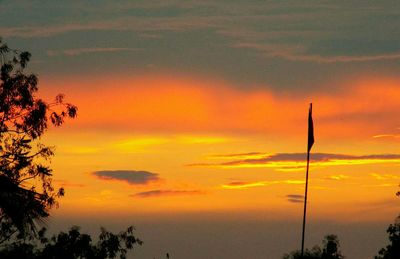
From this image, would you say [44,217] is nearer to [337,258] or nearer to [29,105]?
[29,105]

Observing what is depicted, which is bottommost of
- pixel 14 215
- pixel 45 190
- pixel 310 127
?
pixel 14 215

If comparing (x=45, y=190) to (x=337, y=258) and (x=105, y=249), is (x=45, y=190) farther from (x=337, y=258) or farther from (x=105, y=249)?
(x=337, y=258)

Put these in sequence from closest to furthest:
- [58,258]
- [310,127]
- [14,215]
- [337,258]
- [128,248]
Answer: [14,215], [310,127], [128,248], [58,258], [337,258]

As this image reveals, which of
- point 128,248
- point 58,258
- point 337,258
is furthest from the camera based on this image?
point 337,258

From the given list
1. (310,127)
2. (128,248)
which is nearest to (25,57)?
(310,127)

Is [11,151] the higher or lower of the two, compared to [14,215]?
higher

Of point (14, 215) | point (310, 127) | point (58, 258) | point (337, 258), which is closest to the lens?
point (14, 215)

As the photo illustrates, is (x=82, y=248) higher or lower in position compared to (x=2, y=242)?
higher

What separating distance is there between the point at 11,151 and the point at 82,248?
110 feet

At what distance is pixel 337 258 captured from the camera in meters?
112

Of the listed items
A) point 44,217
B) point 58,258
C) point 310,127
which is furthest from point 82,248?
point 44,217

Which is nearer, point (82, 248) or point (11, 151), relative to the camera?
point (11, 151)

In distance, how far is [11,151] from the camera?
4138 cm

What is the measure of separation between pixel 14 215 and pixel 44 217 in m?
1.98
